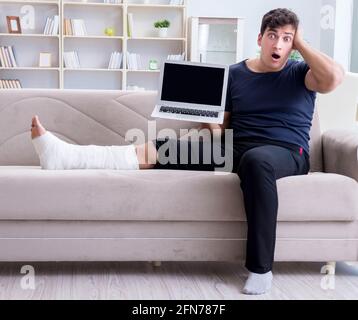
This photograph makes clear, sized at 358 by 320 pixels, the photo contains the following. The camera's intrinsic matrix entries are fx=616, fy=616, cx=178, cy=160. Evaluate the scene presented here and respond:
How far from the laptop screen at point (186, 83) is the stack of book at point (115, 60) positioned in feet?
13.2

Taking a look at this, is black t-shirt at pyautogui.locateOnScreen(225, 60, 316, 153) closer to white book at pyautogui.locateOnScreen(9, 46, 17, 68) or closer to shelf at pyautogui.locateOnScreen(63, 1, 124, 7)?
shelf at pyautogui.locateOnScreen(63, 1, 124, 7)

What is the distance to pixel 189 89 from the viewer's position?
267 centimetres

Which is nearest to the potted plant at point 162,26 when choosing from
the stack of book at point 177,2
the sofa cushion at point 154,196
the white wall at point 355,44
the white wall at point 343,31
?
the stack of book at point 177,2

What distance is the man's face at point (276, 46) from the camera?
2342 mm

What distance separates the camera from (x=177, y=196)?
2141 millimetres

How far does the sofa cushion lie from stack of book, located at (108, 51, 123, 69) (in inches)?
178

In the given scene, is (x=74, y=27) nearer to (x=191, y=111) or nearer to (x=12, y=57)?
(x=12, y=57)

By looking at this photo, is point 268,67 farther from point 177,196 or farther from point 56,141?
point 56,141

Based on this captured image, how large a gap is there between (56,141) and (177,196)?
522mm

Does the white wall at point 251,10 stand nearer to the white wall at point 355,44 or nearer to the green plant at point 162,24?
the green plant at point 162,24

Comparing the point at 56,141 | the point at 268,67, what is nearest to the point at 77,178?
the point at 56,141

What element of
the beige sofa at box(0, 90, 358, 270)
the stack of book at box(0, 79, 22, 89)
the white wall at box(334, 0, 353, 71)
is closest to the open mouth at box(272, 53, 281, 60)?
the beige sofa at box(0, 90, 358, 270)

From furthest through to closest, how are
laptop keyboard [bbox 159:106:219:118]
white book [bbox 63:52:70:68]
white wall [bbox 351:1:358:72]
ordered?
white book [bbox 63:52:70:68], white wall [bbox 351:1:358:72], laptop keyboard [bbox 159:106:219:118]

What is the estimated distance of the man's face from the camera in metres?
2.34
